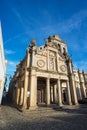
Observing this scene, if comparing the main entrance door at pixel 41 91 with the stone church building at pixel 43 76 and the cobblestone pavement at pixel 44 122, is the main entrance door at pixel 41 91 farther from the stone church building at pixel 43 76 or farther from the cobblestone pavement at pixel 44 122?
the cobblestone pavement at pixel 44 122

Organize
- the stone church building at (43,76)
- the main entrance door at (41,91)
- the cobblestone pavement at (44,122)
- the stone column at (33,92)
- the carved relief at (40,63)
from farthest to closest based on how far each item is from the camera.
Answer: the main entrance door at (41,91), the carved relief at (40,63), the stone church building at (43,76), the stone column at (33,92), the cobblestone pavement at (44,122)

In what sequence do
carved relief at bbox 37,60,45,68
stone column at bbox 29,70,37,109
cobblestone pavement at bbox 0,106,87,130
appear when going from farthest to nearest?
carved relief at bbox 37,60,45,68 < stone column at bbox 29,70,37,109 < cobblestone pavement at bbox 0,106,87,130

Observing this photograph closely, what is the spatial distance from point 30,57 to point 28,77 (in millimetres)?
4430

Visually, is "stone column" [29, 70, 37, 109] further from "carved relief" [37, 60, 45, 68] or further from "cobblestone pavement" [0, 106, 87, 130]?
"carved relief" [37, 60, 45, 68]

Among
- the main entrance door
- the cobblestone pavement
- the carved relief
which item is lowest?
the cobblestone pavement

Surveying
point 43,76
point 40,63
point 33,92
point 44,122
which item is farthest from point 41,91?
point 44,122

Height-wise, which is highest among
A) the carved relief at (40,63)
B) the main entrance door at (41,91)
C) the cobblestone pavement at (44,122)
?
the carved relief at (40,63)

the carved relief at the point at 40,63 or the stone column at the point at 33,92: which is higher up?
the carved relief at the point at 40,63

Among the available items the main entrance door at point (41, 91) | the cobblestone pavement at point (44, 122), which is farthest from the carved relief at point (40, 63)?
the cobblestone pavement at point (44, 122)

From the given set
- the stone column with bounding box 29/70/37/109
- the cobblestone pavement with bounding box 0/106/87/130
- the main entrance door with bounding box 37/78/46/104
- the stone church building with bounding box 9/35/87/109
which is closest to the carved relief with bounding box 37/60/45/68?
the stone church building with bounding box 9/35/87/109

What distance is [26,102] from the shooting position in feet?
52.4

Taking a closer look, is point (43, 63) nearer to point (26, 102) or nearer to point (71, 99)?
point (26, 102)

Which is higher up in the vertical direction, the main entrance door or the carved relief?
the carved relief

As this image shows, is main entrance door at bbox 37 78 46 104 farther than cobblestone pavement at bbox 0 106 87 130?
Yes
